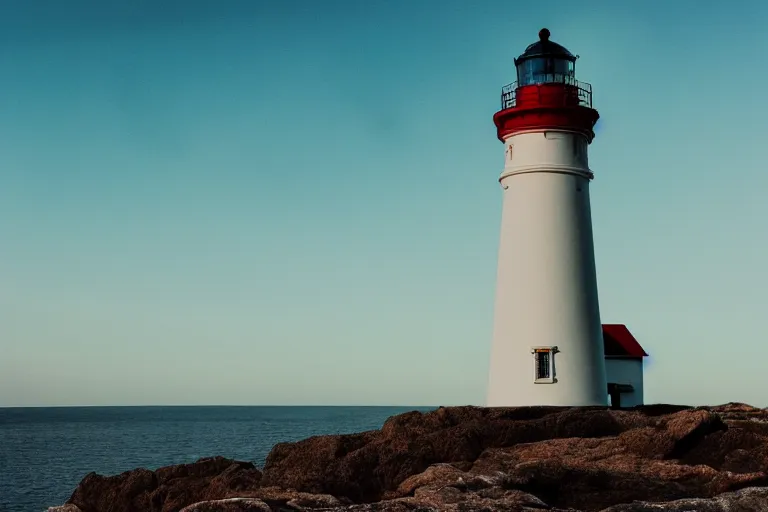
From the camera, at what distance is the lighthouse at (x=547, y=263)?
2164 cm

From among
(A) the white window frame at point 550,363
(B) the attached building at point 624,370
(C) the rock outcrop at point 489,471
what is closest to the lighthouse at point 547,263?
(A) the white window frame at point 550,363

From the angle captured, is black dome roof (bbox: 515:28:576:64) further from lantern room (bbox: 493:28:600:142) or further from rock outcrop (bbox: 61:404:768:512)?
rock outcrop (bbox: 61:404:768:512)

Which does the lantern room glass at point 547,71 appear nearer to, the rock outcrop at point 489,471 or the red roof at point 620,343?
the red roof at point 620,343

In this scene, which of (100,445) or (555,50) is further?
(100,445)

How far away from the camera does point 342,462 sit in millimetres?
14883

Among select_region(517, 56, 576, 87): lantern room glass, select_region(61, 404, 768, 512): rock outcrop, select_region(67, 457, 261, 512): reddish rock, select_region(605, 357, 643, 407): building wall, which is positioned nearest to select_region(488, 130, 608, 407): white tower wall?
Result: select_region(517, 56, 576, 87): lantern room glass

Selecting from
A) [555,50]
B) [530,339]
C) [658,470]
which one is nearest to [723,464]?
[658,470]

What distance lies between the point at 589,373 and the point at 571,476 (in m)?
8.48

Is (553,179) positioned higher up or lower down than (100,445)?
higher up

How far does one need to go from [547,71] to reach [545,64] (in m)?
0.19

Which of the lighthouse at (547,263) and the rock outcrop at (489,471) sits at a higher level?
the lighthouse at (547,263)

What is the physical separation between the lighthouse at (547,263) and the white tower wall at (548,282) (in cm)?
2

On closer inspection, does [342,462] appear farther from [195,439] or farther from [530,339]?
[195,439]

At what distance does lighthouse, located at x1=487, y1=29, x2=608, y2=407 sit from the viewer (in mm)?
21641
